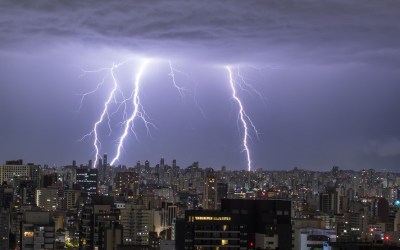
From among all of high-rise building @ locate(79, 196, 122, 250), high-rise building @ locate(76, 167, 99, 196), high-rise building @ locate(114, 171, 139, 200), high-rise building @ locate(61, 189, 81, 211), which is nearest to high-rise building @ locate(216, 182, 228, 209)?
high-rise building @ locate(114, 171, 139, 200)

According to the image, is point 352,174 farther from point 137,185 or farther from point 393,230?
point 393,230

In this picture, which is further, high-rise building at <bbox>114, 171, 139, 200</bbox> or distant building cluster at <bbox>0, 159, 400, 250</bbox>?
high-rise building at <bbox>114, 171, 139, 200</bbox>

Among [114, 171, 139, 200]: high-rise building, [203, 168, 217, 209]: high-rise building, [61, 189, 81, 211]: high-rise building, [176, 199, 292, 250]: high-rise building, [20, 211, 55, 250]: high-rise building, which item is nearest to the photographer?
[176, 199, 292, 250]: high-rise building

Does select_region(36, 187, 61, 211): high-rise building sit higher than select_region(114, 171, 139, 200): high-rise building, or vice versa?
select_region(114, 171, 139, 200): high-rise building

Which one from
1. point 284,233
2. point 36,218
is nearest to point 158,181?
point 36,218

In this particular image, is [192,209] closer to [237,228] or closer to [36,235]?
[36,235]

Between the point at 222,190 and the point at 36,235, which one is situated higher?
the point at 222,190

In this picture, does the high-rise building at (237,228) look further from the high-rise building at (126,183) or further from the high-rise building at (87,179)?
the high-rise building at (87,179)

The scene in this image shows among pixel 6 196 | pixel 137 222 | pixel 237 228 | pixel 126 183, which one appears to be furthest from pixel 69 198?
pixel 237 228

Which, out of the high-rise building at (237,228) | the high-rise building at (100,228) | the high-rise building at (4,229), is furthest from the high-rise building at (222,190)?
the high-rise building at (237,228)

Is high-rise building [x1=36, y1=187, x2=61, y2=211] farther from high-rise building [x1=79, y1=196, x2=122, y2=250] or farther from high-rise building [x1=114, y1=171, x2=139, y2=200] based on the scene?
high-rise building [x1=79, y1=196, x2=122, y2=250]
